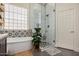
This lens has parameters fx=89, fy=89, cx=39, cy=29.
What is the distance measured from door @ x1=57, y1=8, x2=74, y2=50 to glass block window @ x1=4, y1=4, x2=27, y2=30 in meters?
0.98

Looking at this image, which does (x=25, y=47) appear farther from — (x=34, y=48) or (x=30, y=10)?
(x=30, y=10)

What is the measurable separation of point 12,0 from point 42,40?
0.76m

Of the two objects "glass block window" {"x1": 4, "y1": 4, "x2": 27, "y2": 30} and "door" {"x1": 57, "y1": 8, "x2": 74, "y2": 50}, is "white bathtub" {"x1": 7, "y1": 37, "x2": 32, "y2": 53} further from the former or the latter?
"door" {"x1": 57, "y1": 8, "x2": 74, "y2": 50}

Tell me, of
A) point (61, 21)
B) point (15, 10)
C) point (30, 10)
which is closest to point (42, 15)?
point (30, 10)

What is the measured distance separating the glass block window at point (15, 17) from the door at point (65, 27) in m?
0.98

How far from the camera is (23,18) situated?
53.3 inches

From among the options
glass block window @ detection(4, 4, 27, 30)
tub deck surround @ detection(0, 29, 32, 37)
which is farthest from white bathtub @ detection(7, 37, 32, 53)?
glass block window @ detection(4, 4, 27, 30)

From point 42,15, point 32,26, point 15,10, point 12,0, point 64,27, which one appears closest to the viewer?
point 12,0

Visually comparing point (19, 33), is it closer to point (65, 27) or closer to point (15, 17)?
point (15, 17)

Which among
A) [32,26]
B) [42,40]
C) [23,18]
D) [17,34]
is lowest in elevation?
Answer: [42,40]

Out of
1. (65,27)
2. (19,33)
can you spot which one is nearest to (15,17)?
(19,33)

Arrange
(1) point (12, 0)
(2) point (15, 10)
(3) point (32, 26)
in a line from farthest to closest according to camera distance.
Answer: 1. (3) point (32, 26)
2. (2) point (15, 10)
3. (1) point (12, 0)

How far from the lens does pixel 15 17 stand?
4.34ft

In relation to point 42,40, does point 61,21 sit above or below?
above
